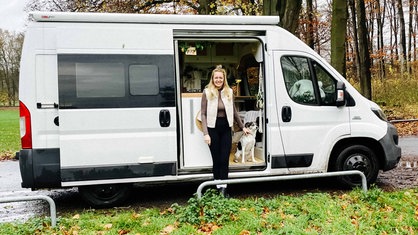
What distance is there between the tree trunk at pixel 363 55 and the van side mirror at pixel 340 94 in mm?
12116

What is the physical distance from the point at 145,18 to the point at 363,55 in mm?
14512

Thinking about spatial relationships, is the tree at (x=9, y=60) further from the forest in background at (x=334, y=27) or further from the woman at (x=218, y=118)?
the woman at (x=218, y=118)

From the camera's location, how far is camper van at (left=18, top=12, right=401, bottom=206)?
5.79 meters

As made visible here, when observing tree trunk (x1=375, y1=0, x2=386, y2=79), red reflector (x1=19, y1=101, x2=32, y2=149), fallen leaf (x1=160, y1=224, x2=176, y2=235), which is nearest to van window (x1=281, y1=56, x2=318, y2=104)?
fallen leaf (x1=160, y1=224, x2=176, y2=235)

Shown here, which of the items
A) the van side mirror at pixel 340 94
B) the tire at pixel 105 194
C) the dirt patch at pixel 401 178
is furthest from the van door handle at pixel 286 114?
the tire at pixel 105 194

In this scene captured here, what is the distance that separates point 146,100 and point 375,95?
2005 centimetres

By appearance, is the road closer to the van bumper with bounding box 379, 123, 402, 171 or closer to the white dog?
the white dog

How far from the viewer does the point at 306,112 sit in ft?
21.9

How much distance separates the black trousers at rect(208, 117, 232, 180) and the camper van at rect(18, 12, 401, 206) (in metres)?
0.38

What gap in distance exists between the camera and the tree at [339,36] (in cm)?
1220

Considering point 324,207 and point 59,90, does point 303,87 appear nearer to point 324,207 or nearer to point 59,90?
point 324,207

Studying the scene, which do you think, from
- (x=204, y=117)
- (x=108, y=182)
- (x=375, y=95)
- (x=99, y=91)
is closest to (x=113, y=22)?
(x=99, y=91)

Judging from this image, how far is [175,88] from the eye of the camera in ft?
20.5

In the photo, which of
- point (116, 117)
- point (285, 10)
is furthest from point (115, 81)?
point (285, 10)
